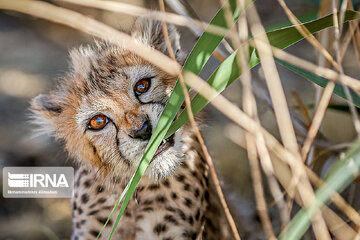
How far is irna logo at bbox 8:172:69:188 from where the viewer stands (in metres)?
1.39

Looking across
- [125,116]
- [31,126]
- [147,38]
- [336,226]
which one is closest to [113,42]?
[147,38]

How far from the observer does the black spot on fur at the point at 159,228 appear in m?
1.37

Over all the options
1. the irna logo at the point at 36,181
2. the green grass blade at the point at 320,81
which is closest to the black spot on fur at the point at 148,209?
the irna logo at the point at 36,181

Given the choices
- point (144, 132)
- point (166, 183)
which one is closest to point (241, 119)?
point (144, 132)

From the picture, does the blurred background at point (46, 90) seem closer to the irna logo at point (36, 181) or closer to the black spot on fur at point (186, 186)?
the irna logo at point (36, 181)

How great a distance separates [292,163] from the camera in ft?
2.40

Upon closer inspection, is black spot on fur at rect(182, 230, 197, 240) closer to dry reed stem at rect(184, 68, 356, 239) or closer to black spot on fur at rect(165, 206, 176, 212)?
black spot on fur at rect(165, 206, 176, 212)

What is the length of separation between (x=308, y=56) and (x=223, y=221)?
645 mm

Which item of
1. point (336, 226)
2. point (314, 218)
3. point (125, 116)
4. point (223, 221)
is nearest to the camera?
A: point (314, 218)

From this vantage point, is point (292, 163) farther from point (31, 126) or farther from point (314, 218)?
point (31, 126)

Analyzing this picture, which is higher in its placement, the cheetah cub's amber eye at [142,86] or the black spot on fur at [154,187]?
the cheetah cub's amber eye at [142,86]

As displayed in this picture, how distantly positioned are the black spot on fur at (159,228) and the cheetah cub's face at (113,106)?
6.1 inches

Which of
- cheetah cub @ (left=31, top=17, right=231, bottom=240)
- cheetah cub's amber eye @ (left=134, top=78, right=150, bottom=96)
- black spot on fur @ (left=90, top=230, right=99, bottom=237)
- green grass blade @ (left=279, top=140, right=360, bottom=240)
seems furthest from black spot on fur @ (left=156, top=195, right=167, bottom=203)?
green grass blade @ (left=279, top=140, right=360, bottom=240)

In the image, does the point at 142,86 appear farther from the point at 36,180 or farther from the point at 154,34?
the point at 36,180
